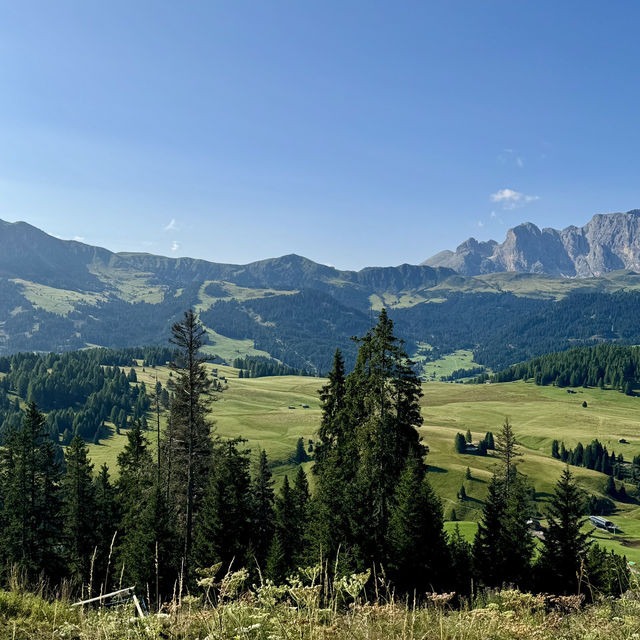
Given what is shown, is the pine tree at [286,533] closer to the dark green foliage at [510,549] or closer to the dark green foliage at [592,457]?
the dark green foliage at [510,549]

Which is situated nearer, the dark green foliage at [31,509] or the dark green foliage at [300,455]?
the dark green foliage at [31,509]

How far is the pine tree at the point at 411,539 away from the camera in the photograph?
3116 cm

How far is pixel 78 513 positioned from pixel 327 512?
2987 centimetres

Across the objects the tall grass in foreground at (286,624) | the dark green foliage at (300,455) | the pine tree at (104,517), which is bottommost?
the dark green foliage at (300,455)

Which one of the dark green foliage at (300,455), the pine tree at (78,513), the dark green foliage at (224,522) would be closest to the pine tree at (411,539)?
the dark green foliage at (224,522)

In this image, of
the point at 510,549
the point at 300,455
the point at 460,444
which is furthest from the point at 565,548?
the point at 460,444

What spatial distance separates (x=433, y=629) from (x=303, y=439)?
183170 mm

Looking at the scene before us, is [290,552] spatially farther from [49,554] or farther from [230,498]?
[49,554]

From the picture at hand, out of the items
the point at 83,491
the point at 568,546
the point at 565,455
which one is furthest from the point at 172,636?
the point at 565,455

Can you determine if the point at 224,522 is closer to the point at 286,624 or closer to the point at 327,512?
the point at 327,512

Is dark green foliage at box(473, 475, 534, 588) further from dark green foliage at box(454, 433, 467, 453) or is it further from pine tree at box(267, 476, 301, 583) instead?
dark green foliage at box(454, 433, 467, 453)

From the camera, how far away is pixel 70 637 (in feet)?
18.8

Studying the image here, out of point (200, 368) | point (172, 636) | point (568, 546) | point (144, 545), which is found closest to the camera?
point (172, 636)

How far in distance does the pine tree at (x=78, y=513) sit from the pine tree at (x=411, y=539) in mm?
31069
